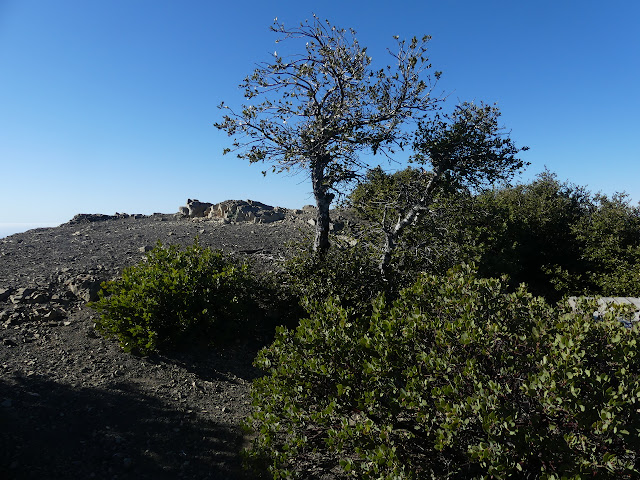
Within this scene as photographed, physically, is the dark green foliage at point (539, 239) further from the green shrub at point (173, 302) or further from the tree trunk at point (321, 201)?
the green shrub at point (173, 302)

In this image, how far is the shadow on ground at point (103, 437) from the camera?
3.97 m

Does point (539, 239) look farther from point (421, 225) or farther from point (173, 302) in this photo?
point (173, 302)

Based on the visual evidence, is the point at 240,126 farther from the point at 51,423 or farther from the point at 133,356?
the point at 51,423

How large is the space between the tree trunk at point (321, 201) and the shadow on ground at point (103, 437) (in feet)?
14.6

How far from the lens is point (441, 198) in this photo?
8875mm

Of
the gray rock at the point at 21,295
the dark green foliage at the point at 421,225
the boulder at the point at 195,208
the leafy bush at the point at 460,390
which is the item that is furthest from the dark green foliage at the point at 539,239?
the boulder at the point at 195,208

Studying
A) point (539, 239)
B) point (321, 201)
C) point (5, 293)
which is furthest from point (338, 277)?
point (539, 239)

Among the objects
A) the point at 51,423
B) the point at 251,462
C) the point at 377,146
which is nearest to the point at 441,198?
the point at 377,146

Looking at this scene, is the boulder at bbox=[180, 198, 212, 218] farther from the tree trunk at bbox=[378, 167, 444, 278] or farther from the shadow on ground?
the shadow on ground

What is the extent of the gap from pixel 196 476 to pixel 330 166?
248 inches

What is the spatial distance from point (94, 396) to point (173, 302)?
1.71 m

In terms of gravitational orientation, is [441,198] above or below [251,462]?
above

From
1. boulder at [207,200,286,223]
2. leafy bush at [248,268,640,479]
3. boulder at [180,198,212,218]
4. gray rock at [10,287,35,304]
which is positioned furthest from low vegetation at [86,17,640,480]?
boulder at [180,198,212,218]

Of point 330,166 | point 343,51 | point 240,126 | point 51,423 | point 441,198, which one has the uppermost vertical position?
point 343,51
